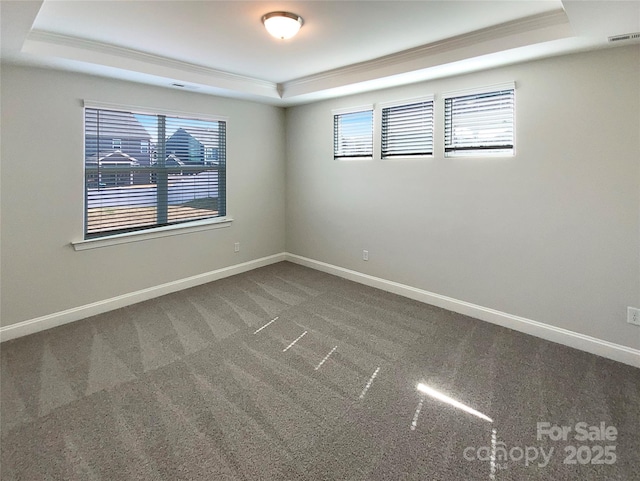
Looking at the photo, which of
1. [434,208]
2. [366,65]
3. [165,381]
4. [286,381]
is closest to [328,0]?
[366,65]

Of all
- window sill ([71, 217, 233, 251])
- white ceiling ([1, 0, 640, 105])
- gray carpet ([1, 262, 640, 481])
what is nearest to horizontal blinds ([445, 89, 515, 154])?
white ceiling ([1, 0, 640, 105])

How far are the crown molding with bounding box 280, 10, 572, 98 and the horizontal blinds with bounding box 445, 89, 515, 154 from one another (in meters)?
0.56

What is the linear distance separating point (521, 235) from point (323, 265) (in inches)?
102

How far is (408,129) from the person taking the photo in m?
3.97

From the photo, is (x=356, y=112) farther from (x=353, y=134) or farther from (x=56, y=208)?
(x=56, y=208)

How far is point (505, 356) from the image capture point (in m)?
2.81

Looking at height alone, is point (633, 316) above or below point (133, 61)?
below

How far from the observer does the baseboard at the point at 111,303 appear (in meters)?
3.15

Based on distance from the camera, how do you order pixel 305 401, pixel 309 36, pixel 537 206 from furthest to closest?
pixel 537 206
pixel 309 36
pixel 305 401

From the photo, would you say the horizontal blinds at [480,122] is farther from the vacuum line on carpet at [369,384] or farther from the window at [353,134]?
the vacuum line on carpet at [369,384]

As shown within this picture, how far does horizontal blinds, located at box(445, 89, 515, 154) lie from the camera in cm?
320

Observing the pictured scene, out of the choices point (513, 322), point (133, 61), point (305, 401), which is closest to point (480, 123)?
point (513, 322)

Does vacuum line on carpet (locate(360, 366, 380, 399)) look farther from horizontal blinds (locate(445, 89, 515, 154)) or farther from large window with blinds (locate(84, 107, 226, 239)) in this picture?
large window with blinds (locate(84, 107, 226, 239))

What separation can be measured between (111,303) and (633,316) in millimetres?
4666
